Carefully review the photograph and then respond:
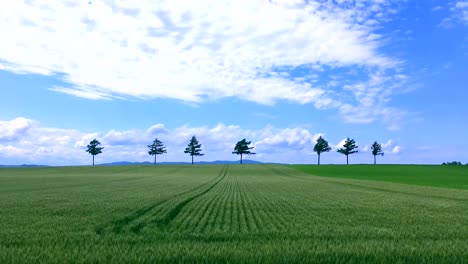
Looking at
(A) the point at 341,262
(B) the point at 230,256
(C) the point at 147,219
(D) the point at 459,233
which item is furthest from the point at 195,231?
(D) the point at 459,233

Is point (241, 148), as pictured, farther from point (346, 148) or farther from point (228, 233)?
point (228, 233)

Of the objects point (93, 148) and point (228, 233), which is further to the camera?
point (93, 148)

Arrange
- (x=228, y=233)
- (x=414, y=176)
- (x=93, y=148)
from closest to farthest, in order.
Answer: (x=228, y=233)
(x=414, y=176)
(x=93, y=148)

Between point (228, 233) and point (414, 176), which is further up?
point (414, 176)

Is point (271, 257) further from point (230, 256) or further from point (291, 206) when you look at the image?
point (291, 206)

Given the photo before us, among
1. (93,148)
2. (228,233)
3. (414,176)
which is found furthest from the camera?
(93,148)

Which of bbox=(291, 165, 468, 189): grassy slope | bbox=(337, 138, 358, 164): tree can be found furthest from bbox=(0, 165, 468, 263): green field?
bbox=(337, 138, 358, 164): tree

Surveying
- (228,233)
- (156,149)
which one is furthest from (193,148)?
(228,233)

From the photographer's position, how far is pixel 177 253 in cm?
1179

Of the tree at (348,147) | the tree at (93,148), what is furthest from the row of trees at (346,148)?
the tree at (93,148)

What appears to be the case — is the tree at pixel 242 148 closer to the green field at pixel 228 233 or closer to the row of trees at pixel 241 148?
the row of trees at pixel 241 148

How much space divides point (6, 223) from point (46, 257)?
8.47m

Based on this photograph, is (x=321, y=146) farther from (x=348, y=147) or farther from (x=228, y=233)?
(x=228, y=233)

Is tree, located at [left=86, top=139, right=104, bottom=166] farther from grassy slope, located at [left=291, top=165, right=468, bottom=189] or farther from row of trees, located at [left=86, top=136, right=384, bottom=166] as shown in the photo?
grassy slope, located at [left=291, top=165, right=468, bottom=189]
